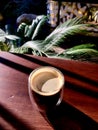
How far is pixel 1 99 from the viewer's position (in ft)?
4.24

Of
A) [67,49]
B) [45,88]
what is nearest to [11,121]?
[45,88]

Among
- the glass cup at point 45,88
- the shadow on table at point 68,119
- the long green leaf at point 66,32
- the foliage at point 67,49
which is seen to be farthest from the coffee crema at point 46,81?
the long green leaf at point 66,32

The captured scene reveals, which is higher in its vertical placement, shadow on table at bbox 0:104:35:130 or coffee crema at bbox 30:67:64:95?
coffee crema at bbox 30:67:64:95

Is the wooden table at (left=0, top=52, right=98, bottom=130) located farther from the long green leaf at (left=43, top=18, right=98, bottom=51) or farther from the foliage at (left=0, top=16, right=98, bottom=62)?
the long green leaf at (left=43, top=18, right=98, bottom=51)

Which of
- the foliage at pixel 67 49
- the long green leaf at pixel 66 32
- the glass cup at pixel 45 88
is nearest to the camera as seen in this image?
the glass cup at pixel 45 88

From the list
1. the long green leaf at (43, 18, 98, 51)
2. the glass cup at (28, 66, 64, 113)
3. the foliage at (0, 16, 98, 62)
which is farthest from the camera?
the long green leaf at (43, 18, 98, 51)

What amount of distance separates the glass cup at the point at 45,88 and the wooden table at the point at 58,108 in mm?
56

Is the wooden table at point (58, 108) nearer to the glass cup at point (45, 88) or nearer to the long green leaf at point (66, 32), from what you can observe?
the glass cup at point (45, 88)

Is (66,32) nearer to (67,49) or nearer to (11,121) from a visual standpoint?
(67,49)

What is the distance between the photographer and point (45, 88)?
1.14 m

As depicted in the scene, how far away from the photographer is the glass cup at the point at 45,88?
110 centimetres

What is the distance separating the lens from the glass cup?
3.60ft

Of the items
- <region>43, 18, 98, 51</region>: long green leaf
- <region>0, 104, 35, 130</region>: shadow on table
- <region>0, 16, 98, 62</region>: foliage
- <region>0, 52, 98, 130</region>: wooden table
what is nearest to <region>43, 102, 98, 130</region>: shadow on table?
<region>0, 52, 98, 130</region>: wooden table

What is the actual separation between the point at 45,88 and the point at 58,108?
147mm
